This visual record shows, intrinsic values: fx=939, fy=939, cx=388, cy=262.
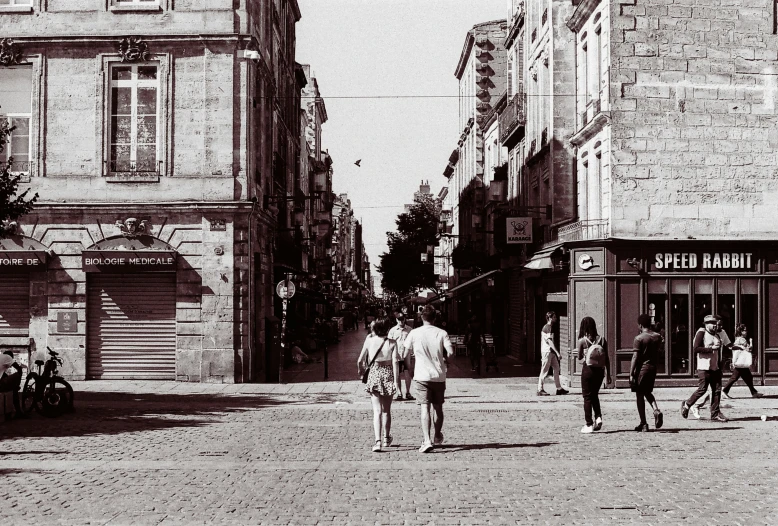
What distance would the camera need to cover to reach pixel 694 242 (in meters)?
22.3

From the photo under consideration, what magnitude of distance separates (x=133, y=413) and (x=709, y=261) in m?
13.7

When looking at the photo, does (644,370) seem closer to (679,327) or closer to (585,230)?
(679,327)

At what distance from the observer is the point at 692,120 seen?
2302 centimetres

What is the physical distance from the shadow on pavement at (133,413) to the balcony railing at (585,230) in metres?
8.11

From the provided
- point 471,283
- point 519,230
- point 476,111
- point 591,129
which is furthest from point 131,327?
point 476,111

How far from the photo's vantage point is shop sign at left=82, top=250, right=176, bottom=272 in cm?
2295

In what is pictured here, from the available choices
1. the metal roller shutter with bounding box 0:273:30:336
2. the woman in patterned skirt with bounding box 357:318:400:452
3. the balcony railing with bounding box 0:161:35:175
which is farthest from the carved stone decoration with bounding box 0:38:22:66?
Result: the woman in patterned skirt with bounding box 357:318:400:452

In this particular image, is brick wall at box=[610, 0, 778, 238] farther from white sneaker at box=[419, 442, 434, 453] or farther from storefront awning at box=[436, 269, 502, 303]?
storefront awning at box=[436, 269, 502, 303]

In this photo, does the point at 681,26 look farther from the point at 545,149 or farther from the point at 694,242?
the point at 545,149

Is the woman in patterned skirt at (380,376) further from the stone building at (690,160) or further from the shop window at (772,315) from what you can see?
the shop window at (772,315)

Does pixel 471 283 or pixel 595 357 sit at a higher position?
pixel 471 283

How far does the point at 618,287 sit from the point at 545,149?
29.0ft

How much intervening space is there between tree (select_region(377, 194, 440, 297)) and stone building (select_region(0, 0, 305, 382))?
48254 mm

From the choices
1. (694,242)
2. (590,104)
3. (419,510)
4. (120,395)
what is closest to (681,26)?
(590,104)
